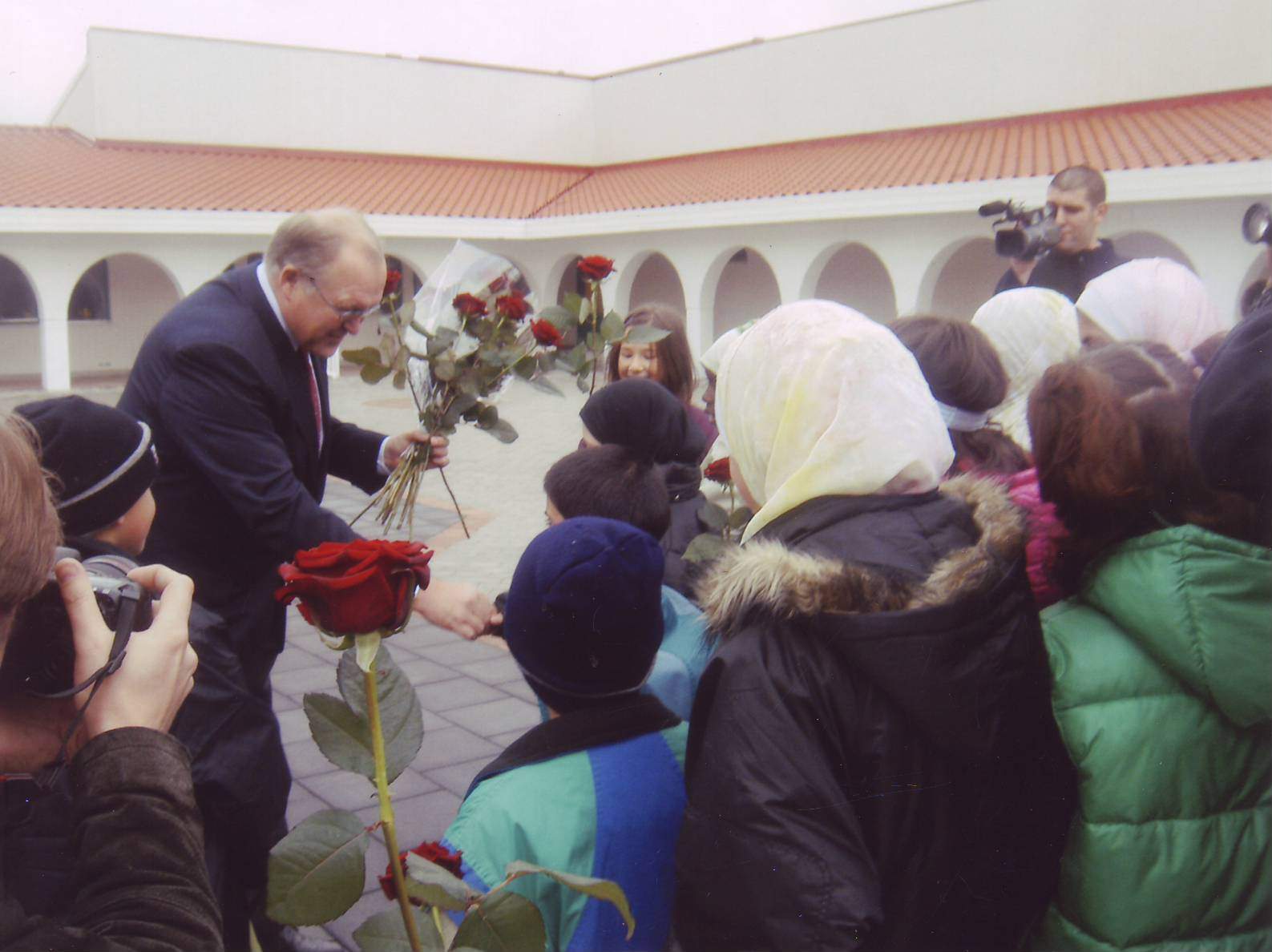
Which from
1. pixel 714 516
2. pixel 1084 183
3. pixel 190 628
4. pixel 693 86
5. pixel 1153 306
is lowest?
pixel 190 628

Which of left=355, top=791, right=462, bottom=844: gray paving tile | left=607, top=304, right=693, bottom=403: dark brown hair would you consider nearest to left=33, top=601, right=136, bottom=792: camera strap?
left=355, top=791, right=462, bottom=844: gray paving tile

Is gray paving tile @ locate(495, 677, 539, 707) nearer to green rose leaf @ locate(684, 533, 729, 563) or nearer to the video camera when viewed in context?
the video camera

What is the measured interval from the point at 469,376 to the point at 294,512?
500mm

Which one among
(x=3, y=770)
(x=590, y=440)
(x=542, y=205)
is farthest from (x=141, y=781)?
(x=542, y=205)

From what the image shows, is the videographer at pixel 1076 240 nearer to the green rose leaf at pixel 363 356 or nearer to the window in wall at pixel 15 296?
the green rose leaf at pixel 363 356

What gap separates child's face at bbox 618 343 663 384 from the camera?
377cm

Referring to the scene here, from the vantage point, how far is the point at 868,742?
4.44ft

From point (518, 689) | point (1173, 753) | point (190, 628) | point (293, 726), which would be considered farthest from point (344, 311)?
point (518, 689)

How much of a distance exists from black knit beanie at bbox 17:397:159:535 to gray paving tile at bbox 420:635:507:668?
3289mm

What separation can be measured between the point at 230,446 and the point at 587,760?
1.44m

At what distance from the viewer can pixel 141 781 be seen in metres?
1.11

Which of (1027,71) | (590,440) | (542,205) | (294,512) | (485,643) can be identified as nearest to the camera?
(294,512)

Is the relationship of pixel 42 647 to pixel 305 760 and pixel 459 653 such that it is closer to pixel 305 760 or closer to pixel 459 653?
pixel 305 760

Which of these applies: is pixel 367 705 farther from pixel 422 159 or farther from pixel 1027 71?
pixel 422 159
